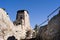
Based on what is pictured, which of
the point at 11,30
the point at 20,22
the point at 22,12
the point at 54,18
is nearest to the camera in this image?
the point at 54,18

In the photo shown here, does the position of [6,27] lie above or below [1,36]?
above

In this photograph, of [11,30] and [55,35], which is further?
[11,30]

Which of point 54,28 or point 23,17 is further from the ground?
point 23,17

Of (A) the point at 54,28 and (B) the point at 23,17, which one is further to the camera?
(B) the point at 23,17

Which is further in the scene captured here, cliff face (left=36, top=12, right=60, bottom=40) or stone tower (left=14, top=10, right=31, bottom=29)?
stone tower (left=14, top=10, right=31, bottom=29)

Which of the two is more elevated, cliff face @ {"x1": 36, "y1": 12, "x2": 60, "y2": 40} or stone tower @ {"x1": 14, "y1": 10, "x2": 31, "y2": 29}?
stone tower @ {"x1": 14, "y1": 10, "x2": 31, "y2": 29}

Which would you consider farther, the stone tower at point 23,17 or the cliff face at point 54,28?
the stone tower at point 23,17

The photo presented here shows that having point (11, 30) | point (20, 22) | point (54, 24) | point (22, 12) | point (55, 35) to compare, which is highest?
point (22, 12)

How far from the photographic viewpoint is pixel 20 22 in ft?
128

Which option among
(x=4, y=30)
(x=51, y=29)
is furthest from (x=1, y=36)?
(x=51, y=29)

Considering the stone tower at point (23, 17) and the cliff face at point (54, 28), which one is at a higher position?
the stone tower at point (23, 17)

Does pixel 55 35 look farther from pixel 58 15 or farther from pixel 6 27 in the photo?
pixel 6 27

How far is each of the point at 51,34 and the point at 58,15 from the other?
5.85ft

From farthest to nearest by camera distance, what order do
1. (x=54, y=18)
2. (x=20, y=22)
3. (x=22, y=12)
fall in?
(x=22, y=12) < (x=20, y=22) < (x=54, y=18)
